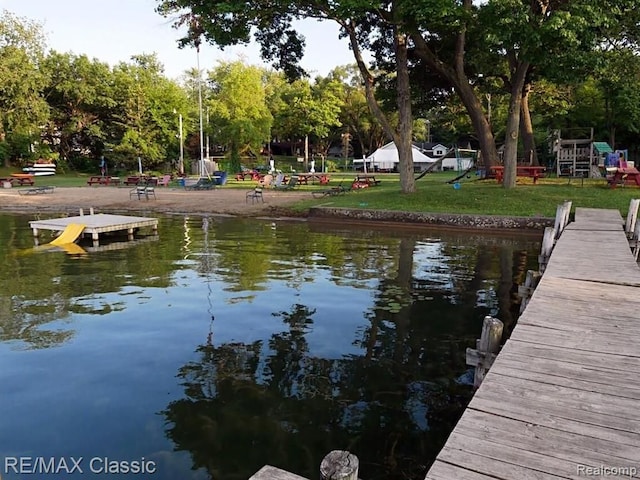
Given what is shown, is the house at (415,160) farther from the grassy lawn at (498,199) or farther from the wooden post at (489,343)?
the wooden post at (489,343)

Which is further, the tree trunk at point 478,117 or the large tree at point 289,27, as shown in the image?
the tree trunk at point 478,117

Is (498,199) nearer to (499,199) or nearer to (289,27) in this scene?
(499,199)

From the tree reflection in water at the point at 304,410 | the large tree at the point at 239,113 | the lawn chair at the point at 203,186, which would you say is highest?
the large tree at the point at 239,113

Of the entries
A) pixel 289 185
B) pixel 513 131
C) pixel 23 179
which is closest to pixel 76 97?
pixel 23 179

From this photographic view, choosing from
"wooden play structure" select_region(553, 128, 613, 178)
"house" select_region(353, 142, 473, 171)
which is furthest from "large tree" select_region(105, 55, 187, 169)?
"wooden play structure" select_region(553, 128, 613, 178)

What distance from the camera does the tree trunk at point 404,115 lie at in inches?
790

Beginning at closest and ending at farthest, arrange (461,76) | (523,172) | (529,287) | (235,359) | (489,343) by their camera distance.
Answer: (489,343), (235,359), (529,287), (461,76), (523,172)

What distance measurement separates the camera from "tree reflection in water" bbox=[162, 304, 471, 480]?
4.51m

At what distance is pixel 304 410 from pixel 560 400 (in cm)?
258

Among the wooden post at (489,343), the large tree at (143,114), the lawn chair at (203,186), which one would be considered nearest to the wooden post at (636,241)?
the wooden post at (489,343)

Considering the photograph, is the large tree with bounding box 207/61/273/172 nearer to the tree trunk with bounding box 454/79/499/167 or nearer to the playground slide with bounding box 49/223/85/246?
the tree trunk with bounding box 454/79/499/167

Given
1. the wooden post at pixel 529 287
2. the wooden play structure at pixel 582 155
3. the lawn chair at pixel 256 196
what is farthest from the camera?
the wooden play structure at pixel 582 155

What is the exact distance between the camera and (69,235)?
15.1 meters

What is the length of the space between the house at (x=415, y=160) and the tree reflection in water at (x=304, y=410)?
28457mm
